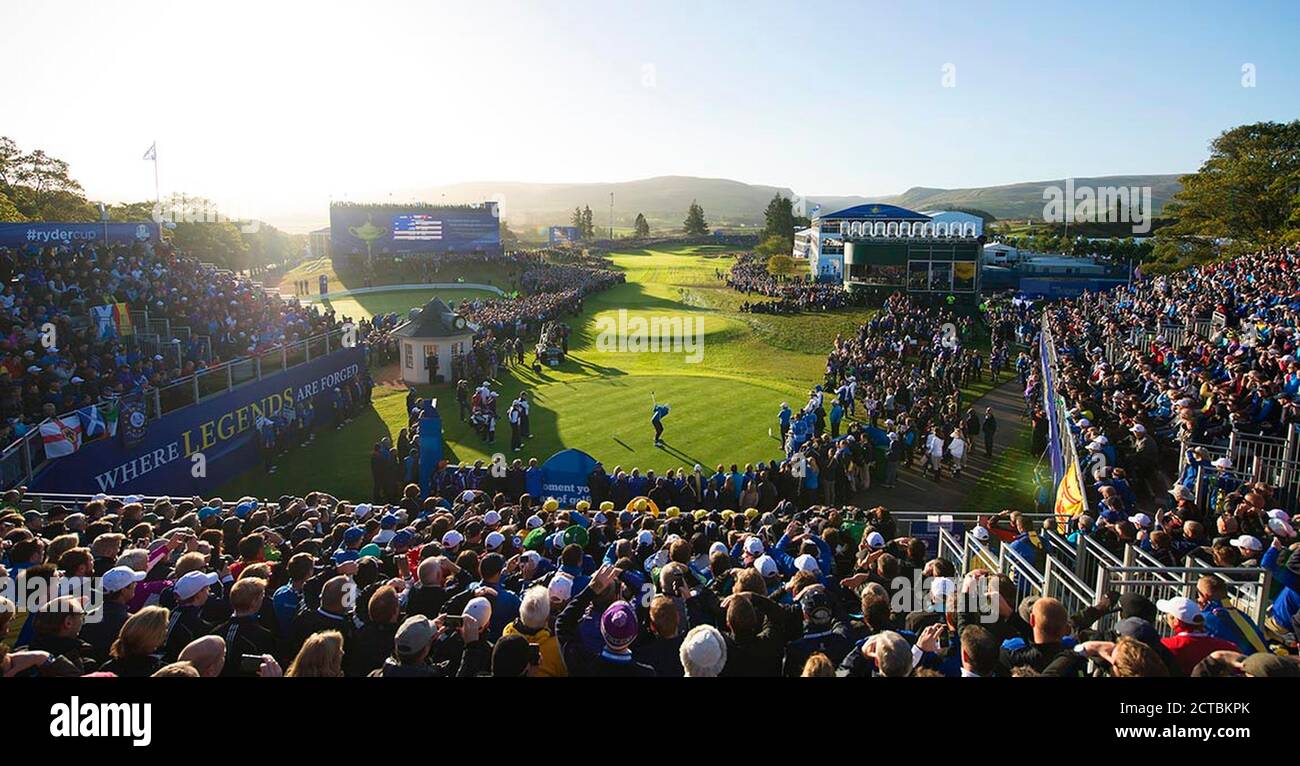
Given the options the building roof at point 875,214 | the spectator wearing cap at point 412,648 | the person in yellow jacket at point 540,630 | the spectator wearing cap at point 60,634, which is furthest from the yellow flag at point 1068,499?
the building roof at point 875,214

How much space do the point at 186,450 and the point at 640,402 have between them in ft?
42.1

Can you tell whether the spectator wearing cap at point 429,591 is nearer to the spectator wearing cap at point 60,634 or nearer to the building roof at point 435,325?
the spectator wearing cap at point 60,634

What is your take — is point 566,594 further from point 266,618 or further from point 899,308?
point 899,308

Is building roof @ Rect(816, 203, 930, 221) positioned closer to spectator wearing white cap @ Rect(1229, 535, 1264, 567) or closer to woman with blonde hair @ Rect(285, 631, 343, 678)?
spectator wearing white cap @ Rect(1229, 535, 1264, 567)

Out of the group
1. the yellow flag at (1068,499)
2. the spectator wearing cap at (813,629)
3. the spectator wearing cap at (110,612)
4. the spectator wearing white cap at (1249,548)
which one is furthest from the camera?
the yellow flag at (1068,499)

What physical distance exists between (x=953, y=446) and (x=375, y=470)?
13.0 meters

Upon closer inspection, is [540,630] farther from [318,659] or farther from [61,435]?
[61,435]

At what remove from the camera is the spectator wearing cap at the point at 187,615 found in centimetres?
560

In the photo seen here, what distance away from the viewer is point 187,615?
576 centimetres

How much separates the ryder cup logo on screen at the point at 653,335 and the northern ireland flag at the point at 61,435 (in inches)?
966

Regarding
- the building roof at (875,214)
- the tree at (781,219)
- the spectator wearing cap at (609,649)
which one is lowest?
the spectator wearing cap at (609,649)
